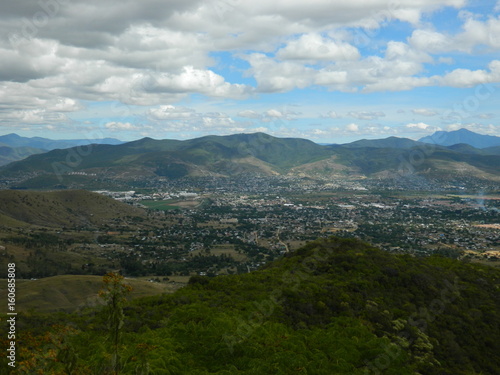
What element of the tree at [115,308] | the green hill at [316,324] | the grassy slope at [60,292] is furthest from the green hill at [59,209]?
the tree at [115,308]

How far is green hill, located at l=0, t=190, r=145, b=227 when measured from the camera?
131m

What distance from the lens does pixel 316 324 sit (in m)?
24.7

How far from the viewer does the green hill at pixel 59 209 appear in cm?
13112

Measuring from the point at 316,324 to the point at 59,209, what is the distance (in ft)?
475

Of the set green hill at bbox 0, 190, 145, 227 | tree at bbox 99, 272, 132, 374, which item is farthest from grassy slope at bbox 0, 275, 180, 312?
green hill at bbox 0, 190, 145, 227

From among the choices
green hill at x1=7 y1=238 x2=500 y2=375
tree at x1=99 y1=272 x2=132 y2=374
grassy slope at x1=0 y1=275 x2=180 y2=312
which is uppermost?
tree at x1=99 y1=272 x2=132 y2=374

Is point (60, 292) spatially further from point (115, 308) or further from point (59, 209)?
point (59, 209)

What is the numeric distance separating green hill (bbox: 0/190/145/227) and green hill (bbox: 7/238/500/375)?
113118 mm

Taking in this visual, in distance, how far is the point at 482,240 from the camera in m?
110

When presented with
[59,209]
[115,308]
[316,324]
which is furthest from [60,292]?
[59,209]

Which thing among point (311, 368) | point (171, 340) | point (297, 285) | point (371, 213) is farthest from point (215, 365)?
point (371, 213)

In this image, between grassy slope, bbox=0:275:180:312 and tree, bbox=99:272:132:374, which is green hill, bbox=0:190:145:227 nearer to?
grassy slope, bbox=0:275:180:312

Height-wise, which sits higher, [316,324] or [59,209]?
[316,324]

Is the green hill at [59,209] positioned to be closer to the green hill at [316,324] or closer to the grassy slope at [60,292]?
the grassy slope at [60,292]
